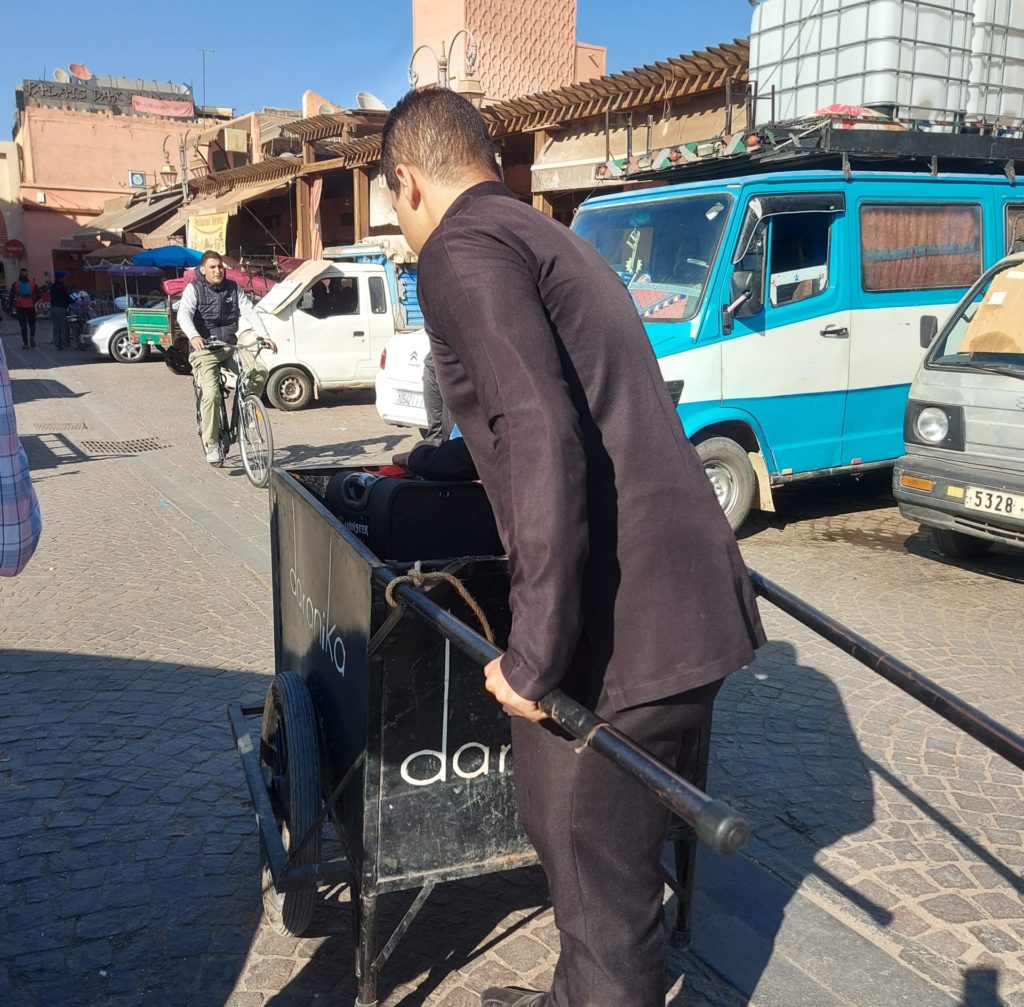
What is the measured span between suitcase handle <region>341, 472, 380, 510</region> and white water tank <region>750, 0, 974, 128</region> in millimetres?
6386

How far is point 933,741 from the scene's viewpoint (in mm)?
4031

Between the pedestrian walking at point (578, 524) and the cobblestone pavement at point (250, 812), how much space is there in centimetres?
99

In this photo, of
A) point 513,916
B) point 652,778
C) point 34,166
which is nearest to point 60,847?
point 513,916

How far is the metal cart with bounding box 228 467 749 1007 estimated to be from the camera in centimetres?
224

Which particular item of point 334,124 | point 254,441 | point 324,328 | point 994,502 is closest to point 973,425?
point 994,502

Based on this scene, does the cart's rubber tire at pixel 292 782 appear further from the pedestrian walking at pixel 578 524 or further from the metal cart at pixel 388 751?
the pedestrian walking at pixel 578 524

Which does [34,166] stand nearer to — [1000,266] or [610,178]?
[610,178]

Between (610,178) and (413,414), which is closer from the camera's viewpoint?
(610,178)

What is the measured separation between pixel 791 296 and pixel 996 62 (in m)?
3.72

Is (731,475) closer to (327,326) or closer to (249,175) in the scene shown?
(327,326)

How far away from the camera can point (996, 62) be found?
8.73 meters

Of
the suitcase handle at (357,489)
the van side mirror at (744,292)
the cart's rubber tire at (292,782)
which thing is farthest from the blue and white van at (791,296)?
the cart's rubber tire at (292,782)

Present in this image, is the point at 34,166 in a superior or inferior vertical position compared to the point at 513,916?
superior

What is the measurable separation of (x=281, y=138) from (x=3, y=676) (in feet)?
83.0
